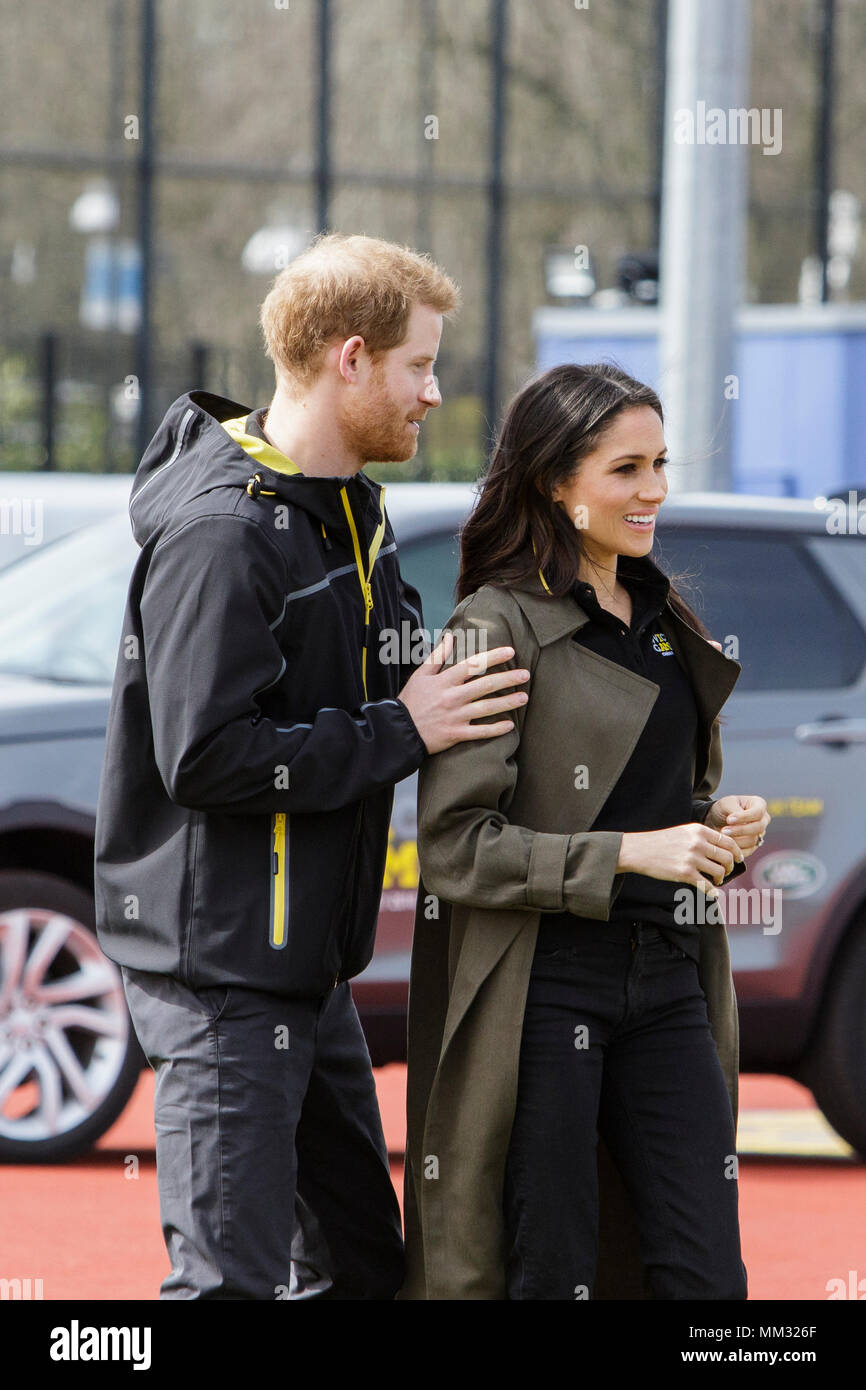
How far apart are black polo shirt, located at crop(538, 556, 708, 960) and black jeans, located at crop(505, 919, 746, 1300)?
0.03 meters

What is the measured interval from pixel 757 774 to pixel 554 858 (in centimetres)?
288

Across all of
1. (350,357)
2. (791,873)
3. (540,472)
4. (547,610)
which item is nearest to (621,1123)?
(547,610)

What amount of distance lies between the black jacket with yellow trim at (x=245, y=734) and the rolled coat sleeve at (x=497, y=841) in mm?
75

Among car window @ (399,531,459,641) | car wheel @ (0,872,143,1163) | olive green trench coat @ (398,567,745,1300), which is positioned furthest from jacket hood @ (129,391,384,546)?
car wheel @ (0,872,143,1163)

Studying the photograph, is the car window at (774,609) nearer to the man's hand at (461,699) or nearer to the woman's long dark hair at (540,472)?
the woman's long dark hair at (540,472)

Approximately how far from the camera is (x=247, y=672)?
3.07m

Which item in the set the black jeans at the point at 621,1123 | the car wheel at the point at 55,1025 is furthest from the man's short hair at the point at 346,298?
the car wheel at the point at 55,1025

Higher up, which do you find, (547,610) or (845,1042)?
(547,610)

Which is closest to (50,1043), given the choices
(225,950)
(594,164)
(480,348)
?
(225,950)

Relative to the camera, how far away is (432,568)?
5.89 metres

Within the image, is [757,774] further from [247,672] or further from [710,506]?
[247,672]

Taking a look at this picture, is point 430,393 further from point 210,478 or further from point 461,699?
point 461,699

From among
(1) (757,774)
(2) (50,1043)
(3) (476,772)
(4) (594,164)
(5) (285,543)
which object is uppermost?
(4) (594,164)

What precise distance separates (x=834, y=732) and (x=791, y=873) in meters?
0.42
